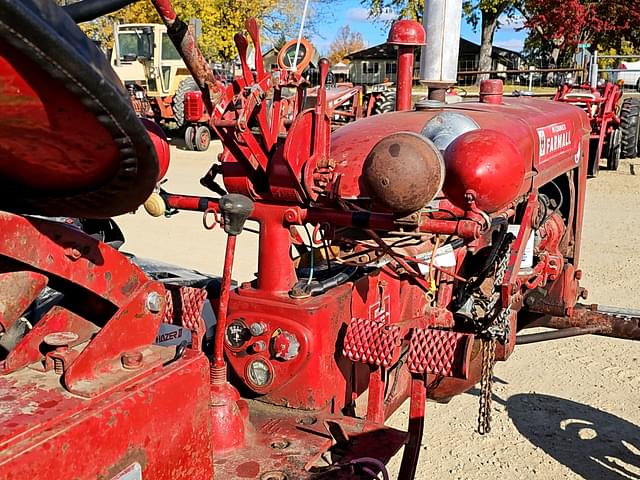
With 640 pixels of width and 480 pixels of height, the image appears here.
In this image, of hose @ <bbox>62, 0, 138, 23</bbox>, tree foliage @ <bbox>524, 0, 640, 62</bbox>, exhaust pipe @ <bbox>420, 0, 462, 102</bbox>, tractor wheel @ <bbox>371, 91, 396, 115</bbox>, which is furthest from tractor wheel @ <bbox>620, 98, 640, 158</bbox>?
tree foliage @ <bbox>524, 0, 640, 62</bbox>

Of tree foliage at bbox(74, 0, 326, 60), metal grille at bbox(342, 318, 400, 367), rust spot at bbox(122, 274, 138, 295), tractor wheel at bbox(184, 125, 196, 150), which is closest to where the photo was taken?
rust spot at bbox(122, 274, 138, 295)

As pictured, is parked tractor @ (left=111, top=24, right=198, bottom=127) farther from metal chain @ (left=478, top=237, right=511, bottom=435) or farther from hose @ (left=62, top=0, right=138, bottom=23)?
hose @ (left=62, top=0, right=138, bottom=23)

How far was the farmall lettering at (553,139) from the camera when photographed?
3.61m

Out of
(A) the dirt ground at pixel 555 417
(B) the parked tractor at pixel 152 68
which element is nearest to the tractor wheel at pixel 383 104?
(B) the parked tractor at pixel 152 68

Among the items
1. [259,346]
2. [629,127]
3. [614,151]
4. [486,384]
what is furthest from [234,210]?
[629,127]

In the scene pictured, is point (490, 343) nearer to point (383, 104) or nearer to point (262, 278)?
point (262, 278)

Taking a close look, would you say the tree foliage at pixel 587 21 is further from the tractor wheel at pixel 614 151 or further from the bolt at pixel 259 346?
the bolt at pixel 259 346

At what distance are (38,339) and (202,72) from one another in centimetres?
91

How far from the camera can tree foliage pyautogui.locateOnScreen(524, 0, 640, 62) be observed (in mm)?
25645

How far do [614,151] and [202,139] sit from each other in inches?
322

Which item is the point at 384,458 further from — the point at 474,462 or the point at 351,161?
the point at 474,462

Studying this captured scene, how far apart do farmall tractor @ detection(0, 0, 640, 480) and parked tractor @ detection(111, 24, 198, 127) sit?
12.3 m

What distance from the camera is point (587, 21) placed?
26141 millimetres

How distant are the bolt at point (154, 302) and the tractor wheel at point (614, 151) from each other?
12.1 meters
